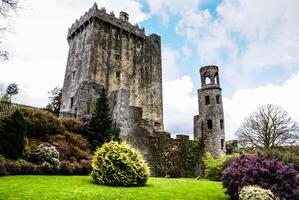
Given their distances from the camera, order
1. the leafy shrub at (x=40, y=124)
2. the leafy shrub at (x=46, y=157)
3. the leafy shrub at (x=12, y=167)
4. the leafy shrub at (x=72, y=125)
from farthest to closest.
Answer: the leafy shrub at (x=72, y=125)
the leafy shrub at (x=40, y=124)
the leafy shrub at (x=46, y=157)
the leafy shrub at (x=12, y=167)

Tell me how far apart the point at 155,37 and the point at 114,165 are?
32692 millimetres

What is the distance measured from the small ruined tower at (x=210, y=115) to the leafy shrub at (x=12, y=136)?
860 inches

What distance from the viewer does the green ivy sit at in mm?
32281

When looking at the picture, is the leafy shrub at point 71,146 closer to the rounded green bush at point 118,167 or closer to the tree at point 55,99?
the rounded green bush at point 118,167

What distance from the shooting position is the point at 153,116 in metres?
40.3

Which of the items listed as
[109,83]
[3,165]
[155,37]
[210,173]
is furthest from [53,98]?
[3,165]

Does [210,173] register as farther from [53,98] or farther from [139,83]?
[53,98]

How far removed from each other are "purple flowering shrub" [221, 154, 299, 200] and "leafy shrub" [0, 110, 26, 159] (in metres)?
11.1

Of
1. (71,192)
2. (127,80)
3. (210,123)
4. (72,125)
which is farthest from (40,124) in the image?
(210,123)

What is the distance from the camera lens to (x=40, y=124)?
22406 mm

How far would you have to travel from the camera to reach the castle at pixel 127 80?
30016 mm

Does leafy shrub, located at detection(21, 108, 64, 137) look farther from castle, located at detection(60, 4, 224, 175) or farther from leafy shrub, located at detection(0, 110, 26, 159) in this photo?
castle, located at detection(60, 4, 224, 175)

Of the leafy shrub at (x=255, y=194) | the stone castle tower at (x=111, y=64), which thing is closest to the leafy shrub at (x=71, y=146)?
the stone castle tower at (x=111, y=64)

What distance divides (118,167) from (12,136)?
21.6 feet
